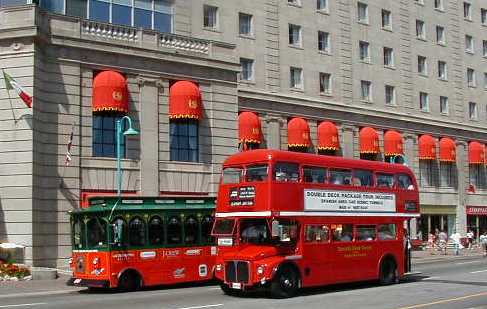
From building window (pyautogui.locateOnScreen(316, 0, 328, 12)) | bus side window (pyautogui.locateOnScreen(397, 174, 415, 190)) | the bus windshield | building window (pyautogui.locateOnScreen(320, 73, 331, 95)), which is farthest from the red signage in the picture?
the bus windshield

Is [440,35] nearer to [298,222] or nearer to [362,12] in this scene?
[362,12]

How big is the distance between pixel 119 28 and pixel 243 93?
1091 cm

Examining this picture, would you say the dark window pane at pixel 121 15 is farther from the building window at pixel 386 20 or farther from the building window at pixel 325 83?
the building window at pixel 386 20

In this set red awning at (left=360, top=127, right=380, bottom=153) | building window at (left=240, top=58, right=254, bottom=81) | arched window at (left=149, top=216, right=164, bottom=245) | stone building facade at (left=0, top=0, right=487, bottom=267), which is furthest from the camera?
red awning at (left=360, top=127, right=380, bottom=153)

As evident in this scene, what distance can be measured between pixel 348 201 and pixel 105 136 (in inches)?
601

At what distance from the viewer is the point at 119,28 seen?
3581 cm

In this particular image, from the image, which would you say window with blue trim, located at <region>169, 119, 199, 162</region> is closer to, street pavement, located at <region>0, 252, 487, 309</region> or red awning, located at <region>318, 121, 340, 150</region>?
street pavement, located at <region>0, 252, 487, 309</region>

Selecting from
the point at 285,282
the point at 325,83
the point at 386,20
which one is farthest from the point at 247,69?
the point at 285,282

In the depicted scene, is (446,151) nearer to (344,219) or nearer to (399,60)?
(399,60)

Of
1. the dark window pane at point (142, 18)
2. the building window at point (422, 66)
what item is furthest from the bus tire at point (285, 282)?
the building window at point (422, 66)

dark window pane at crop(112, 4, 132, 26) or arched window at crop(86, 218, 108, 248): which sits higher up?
dark window pane at crop(112, 4, 132, 26)

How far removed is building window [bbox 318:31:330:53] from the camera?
5069cm

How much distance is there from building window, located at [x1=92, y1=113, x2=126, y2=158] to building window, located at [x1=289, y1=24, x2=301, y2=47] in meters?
17.1

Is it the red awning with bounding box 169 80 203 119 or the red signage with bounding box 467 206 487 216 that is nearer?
the red awning with bounding box 169 80 203 119
